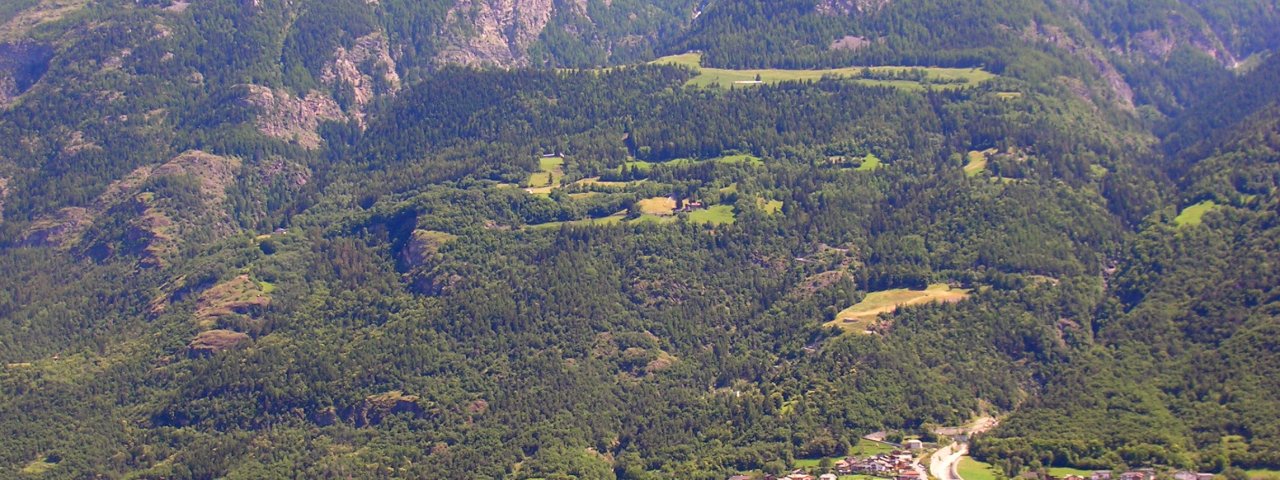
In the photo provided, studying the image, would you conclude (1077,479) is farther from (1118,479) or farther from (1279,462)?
(1279,462)

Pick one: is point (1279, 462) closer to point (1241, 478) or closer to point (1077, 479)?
point (1241, 478)

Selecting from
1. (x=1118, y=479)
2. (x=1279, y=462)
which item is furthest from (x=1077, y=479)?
(x=1279, y=462)

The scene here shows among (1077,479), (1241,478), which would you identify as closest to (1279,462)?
(1241,478)
